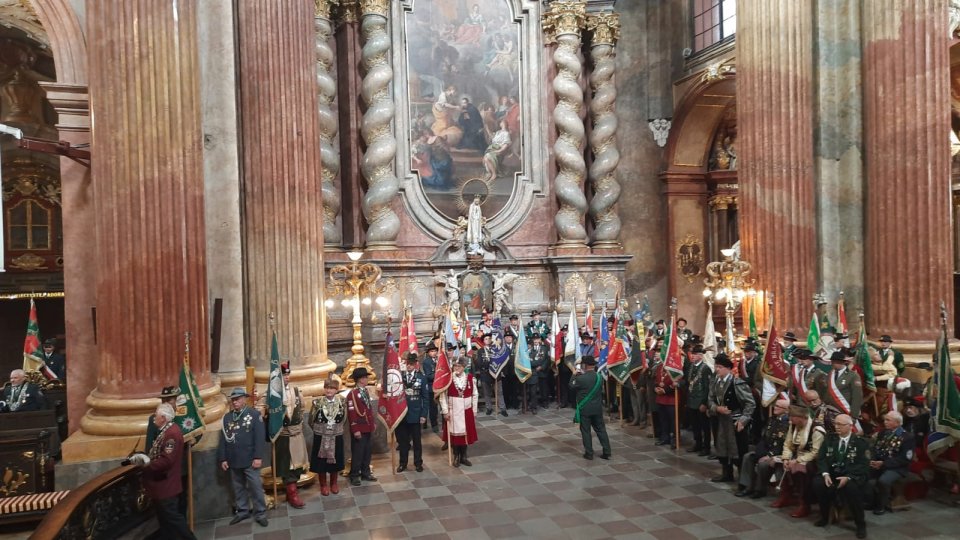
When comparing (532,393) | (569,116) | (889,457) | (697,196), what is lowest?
(532,393)

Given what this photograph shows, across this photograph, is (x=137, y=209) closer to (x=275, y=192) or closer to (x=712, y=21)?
(x=275, y=192)

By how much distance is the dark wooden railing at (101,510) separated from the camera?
5.38 m

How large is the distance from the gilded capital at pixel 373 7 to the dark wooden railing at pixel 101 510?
1308cm

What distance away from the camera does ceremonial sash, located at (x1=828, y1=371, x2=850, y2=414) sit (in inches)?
340

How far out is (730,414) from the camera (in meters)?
8.97

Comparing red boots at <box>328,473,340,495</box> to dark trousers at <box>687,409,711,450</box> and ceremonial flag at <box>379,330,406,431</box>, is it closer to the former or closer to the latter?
ceremonial flag at <box>379,330,406,431</box>

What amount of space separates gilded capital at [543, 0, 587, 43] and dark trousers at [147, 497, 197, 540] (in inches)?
610

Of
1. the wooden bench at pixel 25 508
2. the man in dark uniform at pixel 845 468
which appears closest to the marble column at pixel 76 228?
the wooden bench at pixel 25 508

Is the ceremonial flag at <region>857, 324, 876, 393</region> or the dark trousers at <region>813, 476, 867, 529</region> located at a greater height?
the ceremonial flag at <region>857, 324, 876, 393</region>

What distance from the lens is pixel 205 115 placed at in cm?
912

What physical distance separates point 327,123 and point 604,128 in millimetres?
7331

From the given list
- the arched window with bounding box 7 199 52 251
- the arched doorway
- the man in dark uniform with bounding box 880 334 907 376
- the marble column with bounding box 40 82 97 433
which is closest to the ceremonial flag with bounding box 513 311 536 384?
the man in dark uniform with bounding box 880 334 907 376

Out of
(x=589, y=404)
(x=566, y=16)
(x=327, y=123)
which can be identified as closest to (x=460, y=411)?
(x=589, y=404)

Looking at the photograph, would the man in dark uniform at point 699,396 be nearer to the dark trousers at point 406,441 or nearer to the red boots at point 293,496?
the dark trousers at point 406,441
